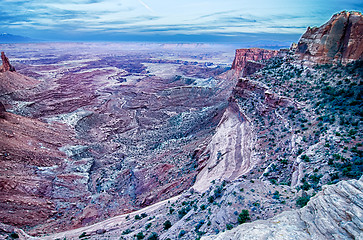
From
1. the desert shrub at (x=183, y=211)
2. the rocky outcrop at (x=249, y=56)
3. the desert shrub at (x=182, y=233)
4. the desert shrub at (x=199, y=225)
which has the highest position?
the rocky outcrop at (x=249, y=56)

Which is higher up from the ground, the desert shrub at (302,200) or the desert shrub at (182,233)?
the desert shrub at (302,200)

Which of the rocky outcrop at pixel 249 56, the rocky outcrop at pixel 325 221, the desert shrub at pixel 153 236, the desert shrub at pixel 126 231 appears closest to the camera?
the rocky outcrop at pixel 325 221

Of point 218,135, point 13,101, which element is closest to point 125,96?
point 13,101

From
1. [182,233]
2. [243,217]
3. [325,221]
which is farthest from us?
[182,233]

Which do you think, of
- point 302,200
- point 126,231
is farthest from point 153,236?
point 302,200

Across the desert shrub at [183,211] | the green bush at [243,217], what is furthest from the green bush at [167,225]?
the green bush at [243,217]

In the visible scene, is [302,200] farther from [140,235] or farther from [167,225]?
[140,235]

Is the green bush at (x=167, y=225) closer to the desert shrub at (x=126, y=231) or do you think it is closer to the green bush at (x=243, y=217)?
the desert shrub at (x=126, y=231)
